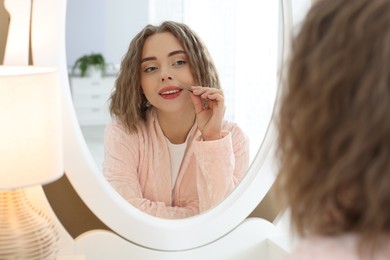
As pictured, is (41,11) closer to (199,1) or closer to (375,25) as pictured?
(199,1)

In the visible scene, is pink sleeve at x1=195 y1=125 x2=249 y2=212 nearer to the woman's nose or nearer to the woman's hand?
the woman's hand

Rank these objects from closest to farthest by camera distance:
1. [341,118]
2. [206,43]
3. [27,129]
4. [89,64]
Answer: [341,118] < [27,129] < [89,64] < [206,43]

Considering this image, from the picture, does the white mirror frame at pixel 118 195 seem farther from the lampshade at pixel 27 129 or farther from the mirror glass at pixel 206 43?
the lampshade at pixel 27 129

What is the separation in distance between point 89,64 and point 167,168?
295 millimetres

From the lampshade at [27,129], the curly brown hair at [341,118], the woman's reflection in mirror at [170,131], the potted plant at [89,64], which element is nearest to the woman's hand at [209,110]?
the woman's reflection in mirror at [170,131]

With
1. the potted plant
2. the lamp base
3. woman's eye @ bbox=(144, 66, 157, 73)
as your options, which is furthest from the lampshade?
woman's eye @ bbox=(144, 66, 157, 73)

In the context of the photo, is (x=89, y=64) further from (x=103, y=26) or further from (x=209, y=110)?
(x=209, y=110)

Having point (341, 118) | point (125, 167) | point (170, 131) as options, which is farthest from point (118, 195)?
point (341, 118)

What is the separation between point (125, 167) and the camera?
1.26m

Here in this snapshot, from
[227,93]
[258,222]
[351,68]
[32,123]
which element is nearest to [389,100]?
[351,68]

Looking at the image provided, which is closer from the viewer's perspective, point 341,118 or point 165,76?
point 341,118

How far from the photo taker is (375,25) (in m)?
0.61

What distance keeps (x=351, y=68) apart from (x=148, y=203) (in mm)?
761

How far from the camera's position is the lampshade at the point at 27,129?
91 centimetres
